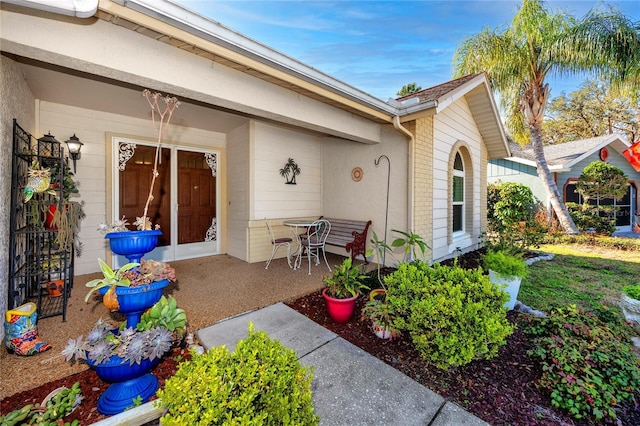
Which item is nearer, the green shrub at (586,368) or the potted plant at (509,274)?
the green shrub at (586,368)

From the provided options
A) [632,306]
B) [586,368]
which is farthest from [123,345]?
[632,306]

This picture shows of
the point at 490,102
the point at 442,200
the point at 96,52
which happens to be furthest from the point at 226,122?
the point at 490,102

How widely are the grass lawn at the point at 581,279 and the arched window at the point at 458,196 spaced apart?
177 centimetres

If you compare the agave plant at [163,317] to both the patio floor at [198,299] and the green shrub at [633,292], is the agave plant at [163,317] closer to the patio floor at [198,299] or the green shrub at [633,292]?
the patio floor at [198,299]

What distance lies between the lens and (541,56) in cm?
779

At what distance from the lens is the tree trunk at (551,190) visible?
861 cm

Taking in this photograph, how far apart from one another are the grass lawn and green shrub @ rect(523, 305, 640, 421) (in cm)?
83

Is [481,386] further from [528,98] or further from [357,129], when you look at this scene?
[528,98]

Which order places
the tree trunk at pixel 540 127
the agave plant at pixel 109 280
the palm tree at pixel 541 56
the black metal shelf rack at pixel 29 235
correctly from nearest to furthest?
the agave plant at pixel 109 280
the black metal shelf rack at pixel 29 235
the palm tree at pixel 541 56
the tree trunk at pixel 540 127

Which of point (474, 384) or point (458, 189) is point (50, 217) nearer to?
point (474, 384)

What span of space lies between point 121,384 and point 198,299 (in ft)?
5.22

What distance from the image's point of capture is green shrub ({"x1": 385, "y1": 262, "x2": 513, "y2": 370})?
1971 mm

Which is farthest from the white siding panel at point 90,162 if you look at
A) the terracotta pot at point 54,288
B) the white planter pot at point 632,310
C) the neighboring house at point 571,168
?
the neighboring house at point 571,168

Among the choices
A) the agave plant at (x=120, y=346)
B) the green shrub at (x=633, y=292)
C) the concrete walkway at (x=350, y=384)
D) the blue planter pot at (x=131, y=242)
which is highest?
the blue planter pot at (x=131, y=242)
